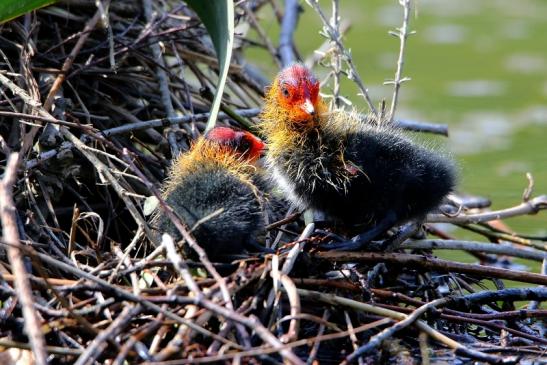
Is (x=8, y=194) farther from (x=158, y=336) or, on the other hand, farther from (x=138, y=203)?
(x=138, y=203)

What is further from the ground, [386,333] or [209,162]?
[209,162]

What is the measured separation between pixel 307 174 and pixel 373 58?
209 inches

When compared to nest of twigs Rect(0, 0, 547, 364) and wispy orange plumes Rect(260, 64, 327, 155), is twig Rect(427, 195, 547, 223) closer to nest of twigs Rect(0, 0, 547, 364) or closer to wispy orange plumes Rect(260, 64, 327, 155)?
nest of twigs Rect(0, 0, 547, 364)

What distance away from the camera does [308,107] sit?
3.45m

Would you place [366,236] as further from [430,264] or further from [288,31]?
[288,31]

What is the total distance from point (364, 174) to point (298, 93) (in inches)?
14.3

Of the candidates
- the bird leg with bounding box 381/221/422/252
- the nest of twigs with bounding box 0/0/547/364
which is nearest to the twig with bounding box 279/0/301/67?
the nest of twigs with bounding box 0/0/547/364

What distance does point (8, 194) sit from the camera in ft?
8.86

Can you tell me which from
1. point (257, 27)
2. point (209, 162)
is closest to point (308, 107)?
point (209, 162)

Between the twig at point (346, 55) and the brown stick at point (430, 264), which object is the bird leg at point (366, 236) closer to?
the brown stick at point (430, 264)

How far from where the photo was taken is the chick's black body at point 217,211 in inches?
123

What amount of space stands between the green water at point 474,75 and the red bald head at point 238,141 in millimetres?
1366

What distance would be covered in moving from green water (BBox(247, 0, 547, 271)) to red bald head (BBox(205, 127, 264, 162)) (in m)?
1.37

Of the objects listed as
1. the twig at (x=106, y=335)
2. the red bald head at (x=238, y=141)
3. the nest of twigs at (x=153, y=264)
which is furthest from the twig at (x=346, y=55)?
the twig at (x=106, y=335)
